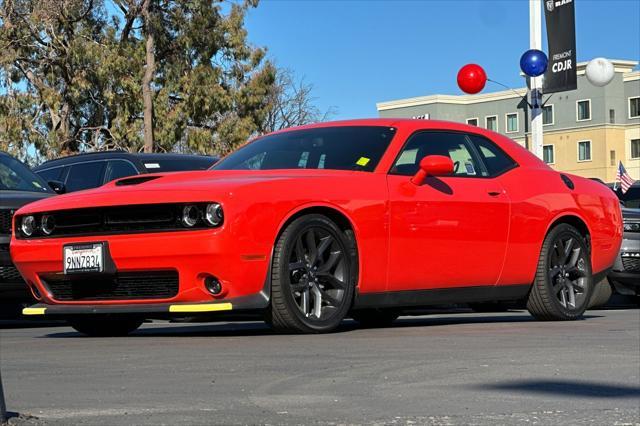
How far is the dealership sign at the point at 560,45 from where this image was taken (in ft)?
88.8

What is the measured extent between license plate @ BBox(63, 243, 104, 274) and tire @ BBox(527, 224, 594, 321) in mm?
3450

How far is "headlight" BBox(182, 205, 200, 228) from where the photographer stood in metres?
7.59

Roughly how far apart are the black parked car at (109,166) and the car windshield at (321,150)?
14.9 ft

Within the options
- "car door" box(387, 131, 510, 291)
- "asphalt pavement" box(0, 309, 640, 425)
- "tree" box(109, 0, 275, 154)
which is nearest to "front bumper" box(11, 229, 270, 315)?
"asphalt pavement" box(0, 309, 640, 425)

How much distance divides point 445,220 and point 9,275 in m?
3.68

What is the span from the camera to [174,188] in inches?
307

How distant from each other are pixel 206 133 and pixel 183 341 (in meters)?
42.0

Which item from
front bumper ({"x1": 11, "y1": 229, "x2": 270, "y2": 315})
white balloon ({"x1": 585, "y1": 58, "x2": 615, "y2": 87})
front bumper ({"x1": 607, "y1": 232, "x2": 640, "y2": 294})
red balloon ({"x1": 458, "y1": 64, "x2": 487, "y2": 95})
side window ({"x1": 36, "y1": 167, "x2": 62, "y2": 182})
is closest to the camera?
front bumper ({"x1": 11, "y1": 229, "x2": 270, "y2": 315})

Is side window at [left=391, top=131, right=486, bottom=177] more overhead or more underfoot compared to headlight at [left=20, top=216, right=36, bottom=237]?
more overhead

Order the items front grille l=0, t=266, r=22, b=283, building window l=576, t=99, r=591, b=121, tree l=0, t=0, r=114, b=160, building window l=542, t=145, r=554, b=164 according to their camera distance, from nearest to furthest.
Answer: front grille l=0, t=266, r=22, b=283 < tree l=0, t=0, r=114, b=160 < building window l=576, t=99, r=591, b=121 < building window l=542, t=145, r=554, b=164

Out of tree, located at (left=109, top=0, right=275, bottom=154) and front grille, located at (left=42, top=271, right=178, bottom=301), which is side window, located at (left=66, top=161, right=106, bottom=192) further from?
tree, located at (left=109, top=0, right=275, bottom=154)

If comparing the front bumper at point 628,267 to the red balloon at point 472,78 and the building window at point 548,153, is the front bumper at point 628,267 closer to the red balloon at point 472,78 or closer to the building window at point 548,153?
the red balloon at point 472,78

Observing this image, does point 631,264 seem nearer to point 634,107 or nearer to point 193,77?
point 193,77

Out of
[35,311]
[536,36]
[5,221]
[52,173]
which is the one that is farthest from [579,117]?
[35,311]
